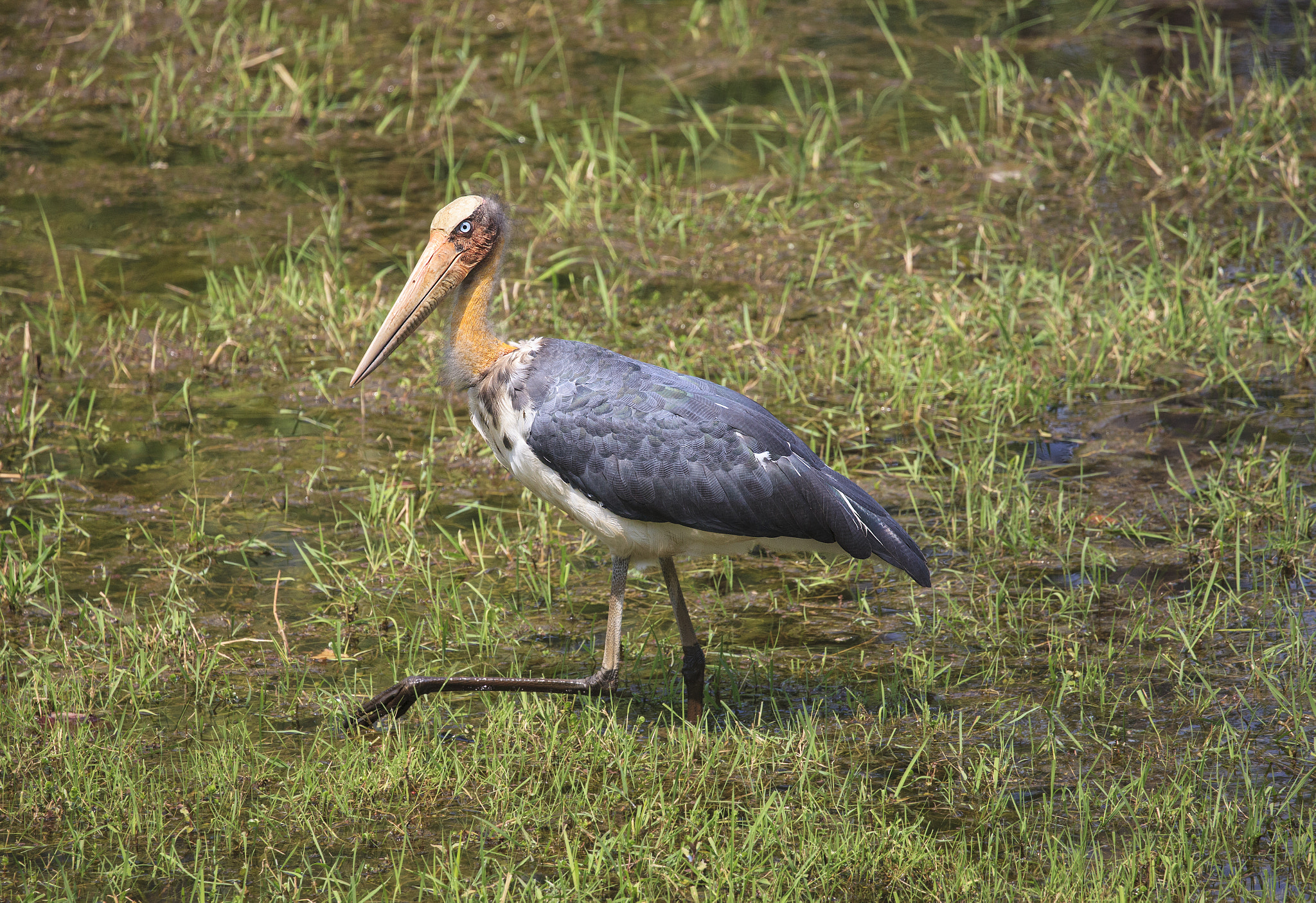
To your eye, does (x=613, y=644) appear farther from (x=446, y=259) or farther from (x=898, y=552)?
(x=446, y=259)

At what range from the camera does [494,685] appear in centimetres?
391

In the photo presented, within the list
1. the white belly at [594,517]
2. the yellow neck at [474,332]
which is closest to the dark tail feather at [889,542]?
the white belly at [594,517]

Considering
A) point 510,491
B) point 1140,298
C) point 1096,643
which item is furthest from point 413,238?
point 1096,643

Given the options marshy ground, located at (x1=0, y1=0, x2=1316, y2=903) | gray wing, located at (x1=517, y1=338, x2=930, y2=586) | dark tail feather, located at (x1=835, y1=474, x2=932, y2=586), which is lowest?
marshy ground, located at (x1=0, y1=0, x2=1316, y2=903)

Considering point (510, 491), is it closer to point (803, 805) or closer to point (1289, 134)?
point (803, 805)

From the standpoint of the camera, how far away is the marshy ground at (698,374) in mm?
3551

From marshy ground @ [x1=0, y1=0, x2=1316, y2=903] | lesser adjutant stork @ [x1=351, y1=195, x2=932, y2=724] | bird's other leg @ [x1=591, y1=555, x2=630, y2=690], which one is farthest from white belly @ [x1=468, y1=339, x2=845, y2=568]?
marshy ground @ [x1=0, y1=0, x2=1316, y2=903]

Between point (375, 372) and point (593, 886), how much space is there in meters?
3.14

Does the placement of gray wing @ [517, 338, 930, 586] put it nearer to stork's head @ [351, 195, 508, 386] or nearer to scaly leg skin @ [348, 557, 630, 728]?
scaly leg skin @ [348, 557, 630, 728]

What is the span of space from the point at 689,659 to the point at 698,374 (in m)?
2.01

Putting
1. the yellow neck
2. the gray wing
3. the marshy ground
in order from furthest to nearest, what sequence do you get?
the yellow neck → the gray wing → the marshy ground

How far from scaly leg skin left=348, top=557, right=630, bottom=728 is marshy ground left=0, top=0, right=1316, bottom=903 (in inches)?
3.5

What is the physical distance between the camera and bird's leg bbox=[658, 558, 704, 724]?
3.98 metres

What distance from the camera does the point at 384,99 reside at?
26.5 feet
